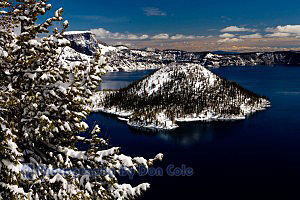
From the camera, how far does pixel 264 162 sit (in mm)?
78312

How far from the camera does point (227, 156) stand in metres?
84.3

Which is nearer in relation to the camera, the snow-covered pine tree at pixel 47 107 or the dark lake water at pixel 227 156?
the snow-covered pine tree at pixel 47 107

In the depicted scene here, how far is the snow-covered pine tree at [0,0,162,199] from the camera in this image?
8.81 metres

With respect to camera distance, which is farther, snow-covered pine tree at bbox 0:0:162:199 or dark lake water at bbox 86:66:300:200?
dark lake water at bbox 86:66:300:200

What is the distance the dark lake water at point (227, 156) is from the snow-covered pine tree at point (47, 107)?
166 feet

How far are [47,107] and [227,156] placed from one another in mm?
84340

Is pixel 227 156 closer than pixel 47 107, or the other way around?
pixel 47 107

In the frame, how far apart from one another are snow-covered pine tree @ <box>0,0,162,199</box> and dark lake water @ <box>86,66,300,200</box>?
50.6 metres

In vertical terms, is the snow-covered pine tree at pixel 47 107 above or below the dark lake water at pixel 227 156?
above

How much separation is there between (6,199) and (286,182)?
73.7 m

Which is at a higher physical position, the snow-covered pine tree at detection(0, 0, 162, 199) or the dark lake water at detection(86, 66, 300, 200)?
the snow-covered pine tree at detection(0, 0, 162, 199)

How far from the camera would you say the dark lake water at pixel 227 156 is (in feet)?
197

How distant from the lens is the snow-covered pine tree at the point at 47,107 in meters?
8.81

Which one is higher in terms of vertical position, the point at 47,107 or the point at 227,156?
the point at 47,107
